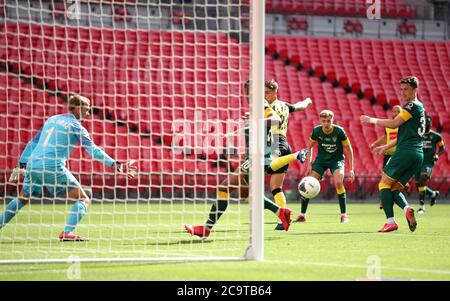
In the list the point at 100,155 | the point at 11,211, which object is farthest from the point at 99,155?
the point at 11,211

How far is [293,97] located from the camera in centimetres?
2569


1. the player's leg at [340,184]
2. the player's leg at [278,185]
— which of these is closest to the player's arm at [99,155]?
the player's leg at [278,185]

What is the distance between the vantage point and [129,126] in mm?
21641

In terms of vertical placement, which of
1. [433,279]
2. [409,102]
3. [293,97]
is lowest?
[433,279]

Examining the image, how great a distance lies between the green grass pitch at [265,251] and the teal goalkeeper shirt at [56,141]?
2.45ft

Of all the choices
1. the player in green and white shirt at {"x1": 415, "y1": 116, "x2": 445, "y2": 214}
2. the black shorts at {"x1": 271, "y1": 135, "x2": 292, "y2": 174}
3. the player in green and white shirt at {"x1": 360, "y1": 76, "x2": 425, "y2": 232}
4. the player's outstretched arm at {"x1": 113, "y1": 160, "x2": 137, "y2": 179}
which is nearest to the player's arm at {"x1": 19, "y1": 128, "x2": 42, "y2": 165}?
the player's outstretched arm at {"x1": 113, "y1": 160, "x2": 137, "y2": 179}

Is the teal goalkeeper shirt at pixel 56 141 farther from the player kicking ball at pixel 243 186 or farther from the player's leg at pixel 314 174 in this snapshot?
the player's leg at pixel 314 174

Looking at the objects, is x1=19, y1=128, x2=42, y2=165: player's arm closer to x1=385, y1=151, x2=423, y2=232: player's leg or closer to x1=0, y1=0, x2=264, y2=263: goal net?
x1=0, y1=0, x2=264, y2=263: goal net

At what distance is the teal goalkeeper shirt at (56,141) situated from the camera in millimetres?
9430

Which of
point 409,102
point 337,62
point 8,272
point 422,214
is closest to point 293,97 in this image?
point 337,62

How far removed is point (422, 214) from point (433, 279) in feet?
34.3

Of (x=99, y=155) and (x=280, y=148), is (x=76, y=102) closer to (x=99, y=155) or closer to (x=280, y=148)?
(x=99, y=155)

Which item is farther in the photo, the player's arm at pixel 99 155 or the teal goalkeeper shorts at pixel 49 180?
the teal goalkeeper shorts at pixel 49 180

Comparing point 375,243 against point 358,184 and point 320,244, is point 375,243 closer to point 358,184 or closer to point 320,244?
point 320,244
